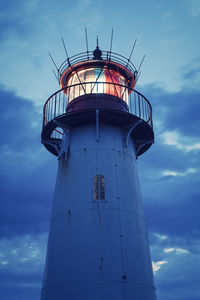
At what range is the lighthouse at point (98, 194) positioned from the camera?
1083cm

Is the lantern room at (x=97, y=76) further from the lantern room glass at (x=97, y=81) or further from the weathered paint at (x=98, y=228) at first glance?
the weathered paint at (x=98, y=228)

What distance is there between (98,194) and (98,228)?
1381 mm

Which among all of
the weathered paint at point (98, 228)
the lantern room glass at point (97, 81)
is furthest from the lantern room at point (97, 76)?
the weathered paint at point (98, 228)

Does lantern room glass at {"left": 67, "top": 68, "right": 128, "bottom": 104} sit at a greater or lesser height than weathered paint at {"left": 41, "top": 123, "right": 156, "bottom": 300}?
greater

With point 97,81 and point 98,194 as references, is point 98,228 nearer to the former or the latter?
point 98,194

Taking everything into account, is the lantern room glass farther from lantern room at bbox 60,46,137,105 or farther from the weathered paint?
the weathered paint

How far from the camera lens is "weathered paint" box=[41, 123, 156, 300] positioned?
1070 cm

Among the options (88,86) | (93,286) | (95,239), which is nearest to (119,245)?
(95,239)

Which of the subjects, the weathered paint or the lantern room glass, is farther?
the lantern room glass

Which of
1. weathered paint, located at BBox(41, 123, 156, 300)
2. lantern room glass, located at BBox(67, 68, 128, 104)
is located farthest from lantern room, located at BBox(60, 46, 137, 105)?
weathered paint, located at BBox(41, 123, 156, 300)

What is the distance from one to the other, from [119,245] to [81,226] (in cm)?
160

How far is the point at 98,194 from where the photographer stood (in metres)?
12.1

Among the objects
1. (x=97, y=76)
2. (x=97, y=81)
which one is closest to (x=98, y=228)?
(x=97, y=81)

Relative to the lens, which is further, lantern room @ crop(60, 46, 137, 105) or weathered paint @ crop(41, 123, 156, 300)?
lantern room @ crop(60, 46, 137, 105)
